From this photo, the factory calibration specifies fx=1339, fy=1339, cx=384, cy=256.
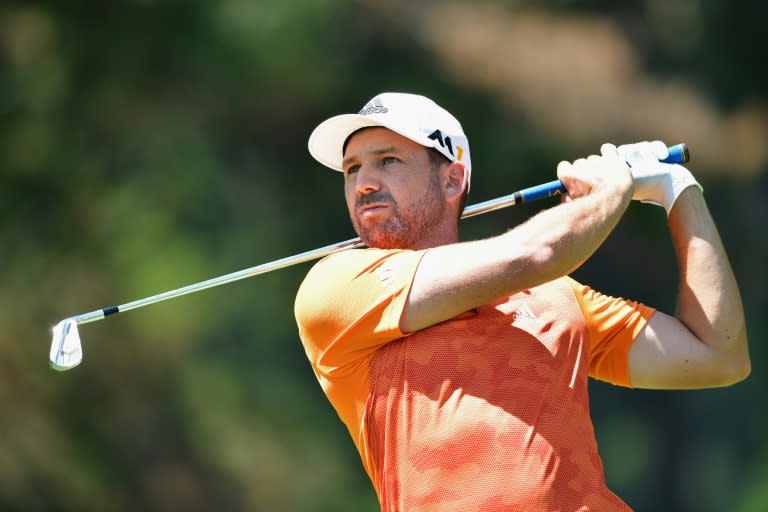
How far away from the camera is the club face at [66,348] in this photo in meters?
2.85

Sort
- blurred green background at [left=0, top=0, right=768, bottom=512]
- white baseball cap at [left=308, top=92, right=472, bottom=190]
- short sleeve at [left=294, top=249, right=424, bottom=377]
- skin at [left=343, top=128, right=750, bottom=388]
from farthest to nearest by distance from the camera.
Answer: blurred green background at [left=0, top=0, right=768, bottom=512], white baseball cap at [left=308, top=92, right=472, bottom=190], skin at [left=343, top=128, right=750, bottom=388], short sleeve at [left=294, top=249, right=424, bottom=377]

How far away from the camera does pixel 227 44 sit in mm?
8852

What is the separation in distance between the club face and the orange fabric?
613mm

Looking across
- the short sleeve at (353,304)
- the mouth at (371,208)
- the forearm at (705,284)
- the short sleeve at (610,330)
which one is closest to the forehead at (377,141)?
the mouth at (371,208)

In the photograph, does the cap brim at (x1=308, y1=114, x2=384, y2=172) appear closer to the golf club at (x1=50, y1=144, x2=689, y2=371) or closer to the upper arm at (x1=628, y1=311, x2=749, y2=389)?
the golf club at (x1=50, y1=144, x2=689, y2=371)

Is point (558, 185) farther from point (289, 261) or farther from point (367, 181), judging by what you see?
point (289, 261)

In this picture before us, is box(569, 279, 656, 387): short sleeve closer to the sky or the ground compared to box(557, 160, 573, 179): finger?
closer to the ground

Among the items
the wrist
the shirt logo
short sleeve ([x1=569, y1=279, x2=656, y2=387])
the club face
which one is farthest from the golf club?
the shirt logo

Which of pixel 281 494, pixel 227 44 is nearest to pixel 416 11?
pixel 227 44

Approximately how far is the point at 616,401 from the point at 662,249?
1.09 m

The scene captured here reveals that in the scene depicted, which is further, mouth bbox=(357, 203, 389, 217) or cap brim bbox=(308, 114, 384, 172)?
cap brim bbox=(308, 114, 384, 172)

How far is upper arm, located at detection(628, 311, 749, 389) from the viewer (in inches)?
104

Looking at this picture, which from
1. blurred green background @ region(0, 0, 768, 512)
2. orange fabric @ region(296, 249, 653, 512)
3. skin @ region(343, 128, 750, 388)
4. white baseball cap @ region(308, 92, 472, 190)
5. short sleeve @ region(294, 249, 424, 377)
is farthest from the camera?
blurred green background @ region(0, 0, 768, 512)

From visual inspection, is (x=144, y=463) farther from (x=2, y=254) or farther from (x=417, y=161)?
(x=417, y=161)
